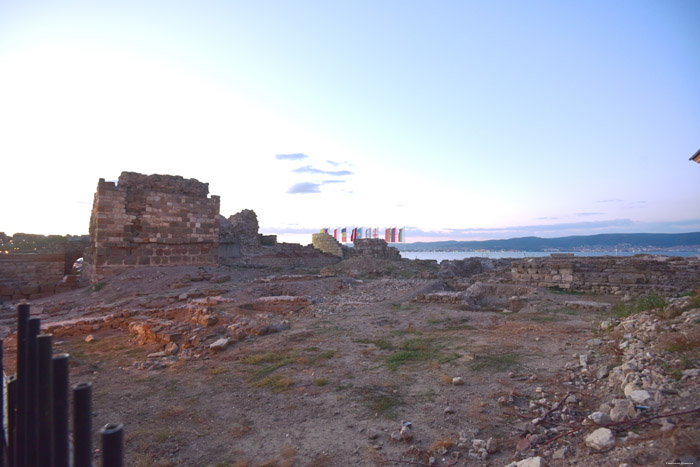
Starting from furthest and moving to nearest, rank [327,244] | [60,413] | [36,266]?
1. [327,244]
2. [36,266]
3. [60,413]

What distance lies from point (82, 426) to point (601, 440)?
3.23 metres

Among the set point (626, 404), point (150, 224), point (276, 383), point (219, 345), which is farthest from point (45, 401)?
point (150, 224)

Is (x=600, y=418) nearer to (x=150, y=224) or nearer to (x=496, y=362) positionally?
(x=496, y=362)

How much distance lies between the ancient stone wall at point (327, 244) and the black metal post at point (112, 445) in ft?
104

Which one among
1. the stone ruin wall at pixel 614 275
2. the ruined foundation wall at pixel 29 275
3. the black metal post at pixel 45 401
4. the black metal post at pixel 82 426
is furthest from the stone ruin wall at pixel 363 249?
the black metal post at pixel 82 426

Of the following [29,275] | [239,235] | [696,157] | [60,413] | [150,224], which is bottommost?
[29,275]

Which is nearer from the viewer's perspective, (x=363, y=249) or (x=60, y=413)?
(x=60, y=413)

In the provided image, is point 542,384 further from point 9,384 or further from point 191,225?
point 191,225

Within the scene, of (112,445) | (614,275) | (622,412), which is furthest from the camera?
(614,275)

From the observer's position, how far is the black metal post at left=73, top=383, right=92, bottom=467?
1.14m

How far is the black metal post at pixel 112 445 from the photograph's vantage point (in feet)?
3.45

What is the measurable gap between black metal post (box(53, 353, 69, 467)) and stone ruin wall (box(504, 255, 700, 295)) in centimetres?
1645

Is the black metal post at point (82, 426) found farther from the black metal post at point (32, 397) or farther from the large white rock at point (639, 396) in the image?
the large white rock at point (639, 396)

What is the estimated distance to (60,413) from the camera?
1314 millimetres
